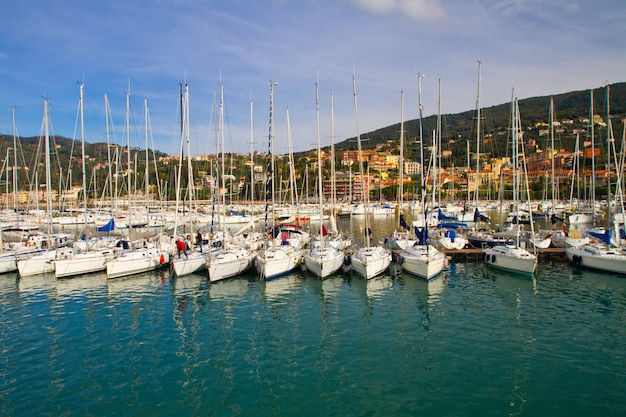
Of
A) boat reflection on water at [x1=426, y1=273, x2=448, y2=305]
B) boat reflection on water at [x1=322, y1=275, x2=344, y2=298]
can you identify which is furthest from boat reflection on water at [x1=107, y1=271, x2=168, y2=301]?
boat reflection on water at [x1=426, y1=273, x2=448, y2=305]

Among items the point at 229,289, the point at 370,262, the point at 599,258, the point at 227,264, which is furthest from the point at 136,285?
the point at 599,258

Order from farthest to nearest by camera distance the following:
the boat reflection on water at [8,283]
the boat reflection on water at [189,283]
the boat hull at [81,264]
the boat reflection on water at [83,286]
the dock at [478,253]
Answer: the dock at [478,253] → the boat hull at [81,264] → the boat reflection on water at [8,283] → the boat reflection on water at [189,283] → the boat reflection on water at [83,286]

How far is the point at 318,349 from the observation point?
14797mm

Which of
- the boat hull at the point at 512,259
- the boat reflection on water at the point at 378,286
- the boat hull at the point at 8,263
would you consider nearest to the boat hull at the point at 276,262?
the boat reflection on water at the point at 378,286

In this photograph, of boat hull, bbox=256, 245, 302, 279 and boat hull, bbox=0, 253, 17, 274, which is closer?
boat hull, bbox=256, 245, 302, 279

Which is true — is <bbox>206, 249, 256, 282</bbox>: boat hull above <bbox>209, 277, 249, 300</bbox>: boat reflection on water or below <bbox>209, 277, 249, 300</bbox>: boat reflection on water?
above

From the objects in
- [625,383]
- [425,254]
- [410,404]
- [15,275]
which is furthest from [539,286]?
[15,275]

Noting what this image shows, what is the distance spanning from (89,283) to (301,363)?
16.9m

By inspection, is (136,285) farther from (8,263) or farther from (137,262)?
(8,263)

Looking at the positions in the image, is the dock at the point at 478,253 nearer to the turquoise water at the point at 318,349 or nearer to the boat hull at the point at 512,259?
the boat hull at the point at 512,259

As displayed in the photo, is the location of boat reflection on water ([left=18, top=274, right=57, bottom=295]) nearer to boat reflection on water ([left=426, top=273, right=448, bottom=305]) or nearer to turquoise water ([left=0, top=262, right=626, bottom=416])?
turquoise water ([left=0, top=262, right=626, bottom=416])

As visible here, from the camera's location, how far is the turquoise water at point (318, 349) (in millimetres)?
11320

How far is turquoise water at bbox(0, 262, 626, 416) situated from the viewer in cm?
1132

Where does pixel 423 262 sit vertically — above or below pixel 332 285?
above
